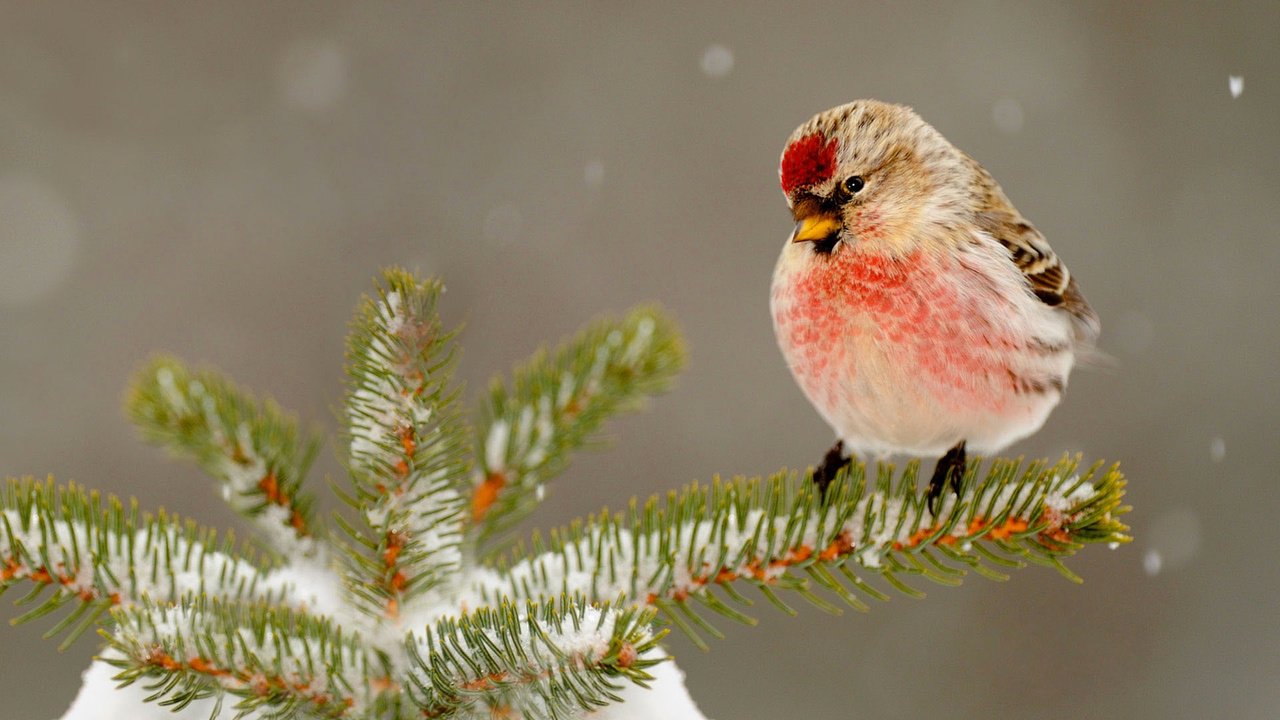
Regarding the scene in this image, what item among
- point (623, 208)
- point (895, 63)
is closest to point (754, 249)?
point (623, 208)

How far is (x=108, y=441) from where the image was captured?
311 centimetres

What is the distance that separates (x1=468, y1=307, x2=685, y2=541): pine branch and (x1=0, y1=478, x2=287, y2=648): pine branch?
0.28 metres

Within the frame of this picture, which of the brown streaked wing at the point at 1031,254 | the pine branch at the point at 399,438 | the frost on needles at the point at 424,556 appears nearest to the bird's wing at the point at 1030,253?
the brown streaked wing at the point at 1031,254

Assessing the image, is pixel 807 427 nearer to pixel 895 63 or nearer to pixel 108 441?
pixel 895 63

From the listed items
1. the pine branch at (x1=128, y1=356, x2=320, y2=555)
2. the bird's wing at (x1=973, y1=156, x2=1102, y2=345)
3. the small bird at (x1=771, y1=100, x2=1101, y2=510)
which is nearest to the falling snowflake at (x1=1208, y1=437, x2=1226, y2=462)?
the bird's wing at (x1=973, y1=156, x2=1102, y2=345)

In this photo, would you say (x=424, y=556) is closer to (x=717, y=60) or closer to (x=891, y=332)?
(x=891, y=332)

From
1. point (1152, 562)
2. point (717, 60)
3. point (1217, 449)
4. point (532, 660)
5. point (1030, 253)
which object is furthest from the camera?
point (717, 60)

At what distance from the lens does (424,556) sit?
88cm

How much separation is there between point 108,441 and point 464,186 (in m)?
1.39

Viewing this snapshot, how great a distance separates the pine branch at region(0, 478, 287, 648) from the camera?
85cm

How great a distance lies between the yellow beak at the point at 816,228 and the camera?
126 cm

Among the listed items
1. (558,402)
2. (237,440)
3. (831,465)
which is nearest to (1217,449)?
(831,465)

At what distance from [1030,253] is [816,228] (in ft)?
1.17

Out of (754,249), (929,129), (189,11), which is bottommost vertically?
(929,129)
